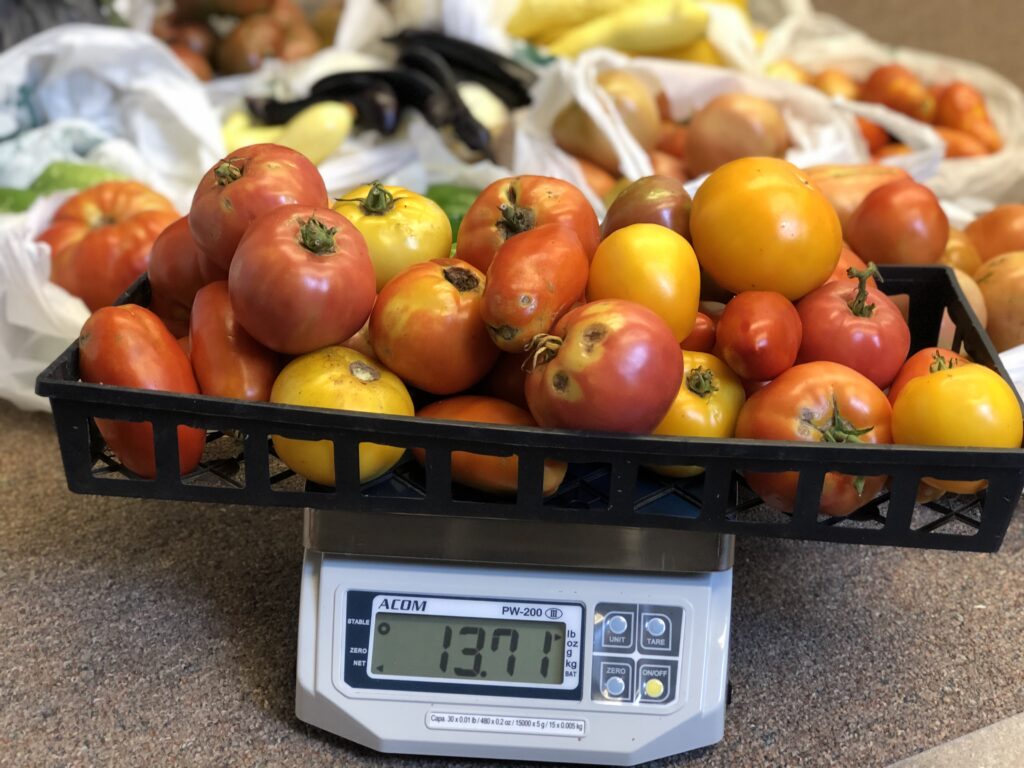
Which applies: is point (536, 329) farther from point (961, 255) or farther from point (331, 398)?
point (961, 255)

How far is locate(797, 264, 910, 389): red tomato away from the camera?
0.65 metres

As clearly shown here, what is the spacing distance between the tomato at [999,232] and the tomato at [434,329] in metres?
0.71

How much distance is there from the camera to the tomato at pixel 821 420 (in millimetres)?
576

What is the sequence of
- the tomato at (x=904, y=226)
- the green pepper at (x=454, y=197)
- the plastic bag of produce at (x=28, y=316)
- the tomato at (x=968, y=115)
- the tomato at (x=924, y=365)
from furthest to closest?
the tomato at (x=968, y=115)
the green pepper at (x=454, y=197)
the plastic bag of produce at (x=28, y=316)
the tomato at (x=904, y=226)
the tomato at (x=924, y=365)

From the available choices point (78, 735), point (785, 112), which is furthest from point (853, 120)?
point (78, 735)

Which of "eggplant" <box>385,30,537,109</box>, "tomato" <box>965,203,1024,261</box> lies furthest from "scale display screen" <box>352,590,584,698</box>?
"eggplant" <box>385,30,537,109</box>

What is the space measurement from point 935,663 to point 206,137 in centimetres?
112

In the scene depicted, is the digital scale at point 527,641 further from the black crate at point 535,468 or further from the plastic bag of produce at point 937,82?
the plastic bag of produce at point 937,82

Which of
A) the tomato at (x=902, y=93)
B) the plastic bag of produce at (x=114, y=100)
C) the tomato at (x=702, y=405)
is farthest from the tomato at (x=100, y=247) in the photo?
the tomato at (x=902, y=93)

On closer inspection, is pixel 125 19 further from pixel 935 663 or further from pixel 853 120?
pixel 935 663

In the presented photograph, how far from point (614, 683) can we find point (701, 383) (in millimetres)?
188

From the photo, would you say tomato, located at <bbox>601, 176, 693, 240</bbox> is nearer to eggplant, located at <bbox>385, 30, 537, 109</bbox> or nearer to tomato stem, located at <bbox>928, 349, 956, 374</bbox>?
tomato stem, located at <bbox>928, 349, 956, 374</bbox>

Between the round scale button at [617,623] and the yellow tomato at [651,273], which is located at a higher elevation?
the yellow tomato at [651,273]

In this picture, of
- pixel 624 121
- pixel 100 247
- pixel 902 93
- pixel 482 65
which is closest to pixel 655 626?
pixel 100 247
